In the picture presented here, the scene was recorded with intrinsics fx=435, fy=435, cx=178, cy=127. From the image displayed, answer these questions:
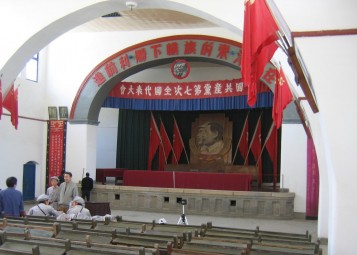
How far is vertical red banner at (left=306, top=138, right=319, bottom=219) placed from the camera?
11773 millimetres

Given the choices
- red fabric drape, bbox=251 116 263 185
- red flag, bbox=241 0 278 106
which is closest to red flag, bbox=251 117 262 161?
red fabric drape, bbox=251 116 263 185

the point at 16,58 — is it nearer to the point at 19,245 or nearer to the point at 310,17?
the point at 19,245

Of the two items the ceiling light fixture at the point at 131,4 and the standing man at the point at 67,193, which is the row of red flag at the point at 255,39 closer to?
the ceiling light fixture at the point at 131,4

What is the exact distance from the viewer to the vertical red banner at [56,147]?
46.1 feet

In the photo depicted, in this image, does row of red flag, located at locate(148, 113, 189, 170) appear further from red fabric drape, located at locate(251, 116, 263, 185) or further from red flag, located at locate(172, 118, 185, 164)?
red fabric drape, located at locate(251, 116, 263, 185)

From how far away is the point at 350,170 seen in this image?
409 centimetres

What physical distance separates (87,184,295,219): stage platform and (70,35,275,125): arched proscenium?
2.53 m

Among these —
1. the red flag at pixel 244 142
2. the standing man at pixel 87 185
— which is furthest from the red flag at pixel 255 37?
the red flag at pixel 244 142

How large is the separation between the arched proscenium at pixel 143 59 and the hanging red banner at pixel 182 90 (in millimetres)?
489

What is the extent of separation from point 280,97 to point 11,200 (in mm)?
4366

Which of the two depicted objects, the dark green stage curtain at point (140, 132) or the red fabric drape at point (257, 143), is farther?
the dark green stage curtain at point (140, 132)

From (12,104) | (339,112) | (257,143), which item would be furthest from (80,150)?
(339,112)

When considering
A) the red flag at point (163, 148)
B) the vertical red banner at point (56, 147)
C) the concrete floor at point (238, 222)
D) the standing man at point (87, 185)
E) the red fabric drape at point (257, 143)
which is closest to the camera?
the concrete floor at point (238, 222)

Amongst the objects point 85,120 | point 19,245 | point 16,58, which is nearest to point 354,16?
point 19,245
